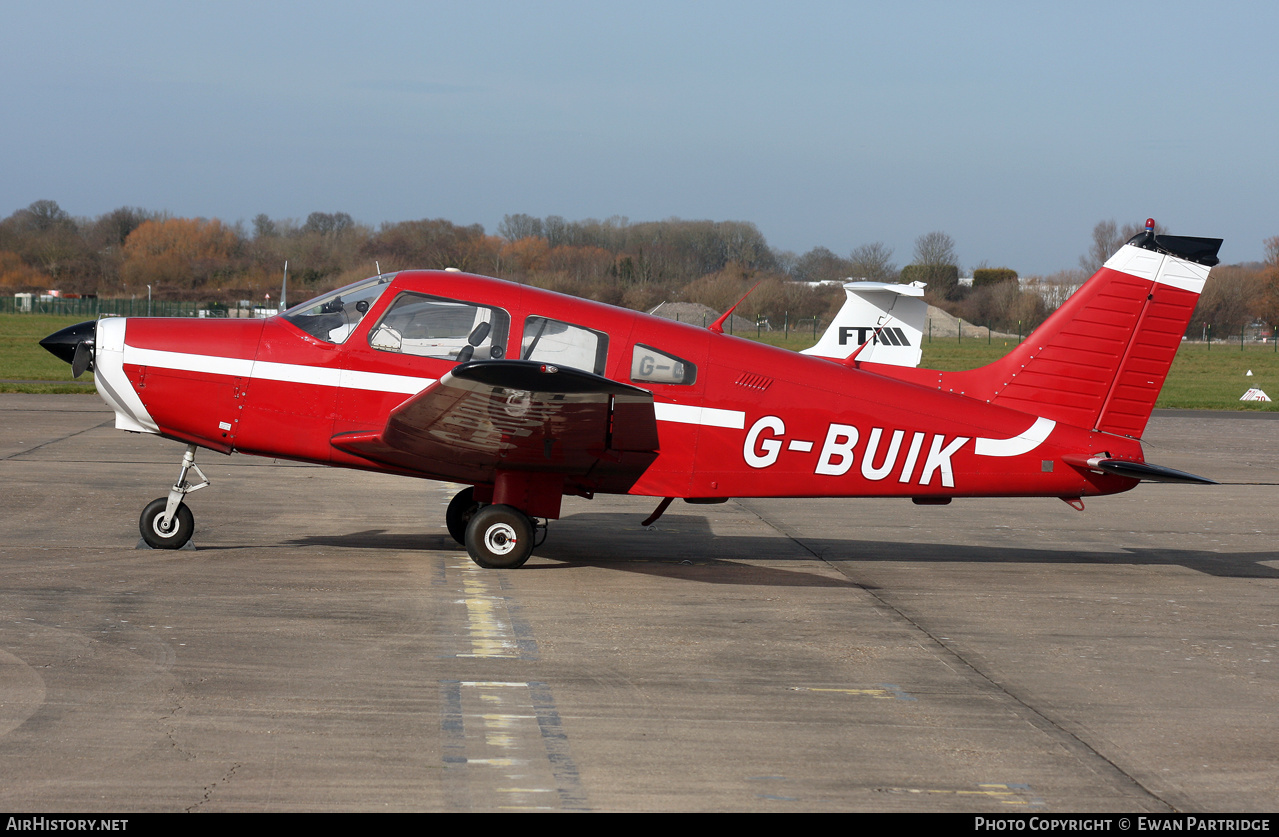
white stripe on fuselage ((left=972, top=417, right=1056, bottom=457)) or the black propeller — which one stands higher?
the black propeller

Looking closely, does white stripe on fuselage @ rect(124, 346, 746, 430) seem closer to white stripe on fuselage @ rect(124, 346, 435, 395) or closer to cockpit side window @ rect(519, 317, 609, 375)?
white stripe on fuselage @ rect(124, 346, 435, 395)

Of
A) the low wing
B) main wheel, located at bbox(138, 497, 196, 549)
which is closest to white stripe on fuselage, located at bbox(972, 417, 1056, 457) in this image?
the low wing

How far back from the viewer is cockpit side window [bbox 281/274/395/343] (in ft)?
29.0

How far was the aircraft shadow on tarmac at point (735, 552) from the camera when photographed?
926 cm

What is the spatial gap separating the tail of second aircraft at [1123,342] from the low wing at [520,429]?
3300 millimetres

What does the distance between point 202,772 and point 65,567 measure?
180 inches

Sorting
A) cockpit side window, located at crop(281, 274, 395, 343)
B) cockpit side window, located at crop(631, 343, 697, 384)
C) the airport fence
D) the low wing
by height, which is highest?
cockpit side window, located at crop(281, 274, 395, 343)

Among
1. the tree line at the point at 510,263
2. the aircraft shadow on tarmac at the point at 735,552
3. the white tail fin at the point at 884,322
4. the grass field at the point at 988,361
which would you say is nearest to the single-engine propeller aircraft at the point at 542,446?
the aircraft shadow on tarmac at the point at 735,552

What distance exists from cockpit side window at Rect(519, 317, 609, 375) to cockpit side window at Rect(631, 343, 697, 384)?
0.87ft

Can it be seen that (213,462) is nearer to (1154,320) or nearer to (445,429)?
(445,429)

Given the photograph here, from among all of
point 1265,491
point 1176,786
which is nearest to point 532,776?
point 1176,786

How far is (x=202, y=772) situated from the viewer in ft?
14.9

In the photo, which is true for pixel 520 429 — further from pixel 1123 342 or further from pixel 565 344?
pixel 1123 342

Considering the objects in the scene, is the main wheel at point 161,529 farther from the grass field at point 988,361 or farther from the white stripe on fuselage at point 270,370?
the grass field at point 988,361
